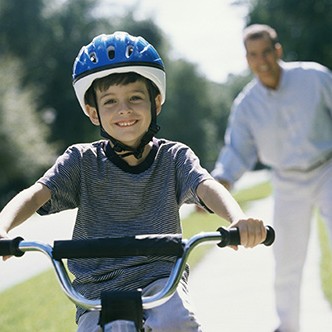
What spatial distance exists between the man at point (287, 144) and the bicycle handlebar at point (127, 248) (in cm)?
359

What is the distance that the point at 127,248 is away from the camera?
3242mm

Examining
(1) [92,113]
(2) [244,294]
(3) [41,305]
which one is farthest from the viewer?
(3) [41,305]

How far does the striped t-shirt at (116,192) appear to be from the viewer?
403cm

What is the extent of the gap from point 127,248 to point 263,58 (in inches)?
162

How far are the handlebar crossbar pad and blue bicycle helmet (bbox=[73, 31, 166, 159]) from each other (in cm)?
100

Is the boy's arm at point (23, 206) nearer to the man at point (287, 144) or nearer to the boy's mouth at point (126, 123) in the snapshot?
the boy's mouth at point (126, 123)

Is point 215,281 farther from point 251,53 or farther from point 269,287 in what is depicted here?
point 251,53

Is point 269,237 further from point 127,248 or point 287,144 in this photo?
point 287,144

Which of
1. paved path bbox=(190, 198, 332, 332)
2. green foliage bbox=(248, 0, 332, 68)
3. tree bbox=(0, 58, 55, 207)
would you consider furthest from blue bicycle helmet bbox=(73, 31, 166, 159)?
green foliage bbox=(248, 0, 332, 68)

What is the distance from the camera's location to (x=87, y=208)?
4105mm

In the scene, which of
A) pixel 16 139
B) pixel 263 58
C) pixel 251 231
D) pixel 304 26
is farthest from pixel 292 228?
pixel 304 26

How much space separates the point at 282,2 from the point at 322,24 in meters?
2.32

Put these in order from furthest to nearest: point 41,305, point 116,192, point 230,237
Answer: point 41,305 → point 116,192 → point 230,237

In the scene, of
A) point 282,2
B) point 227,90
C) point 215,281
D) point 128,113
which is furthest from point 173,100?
point 128,113
